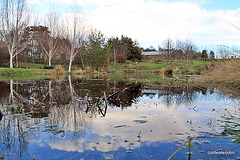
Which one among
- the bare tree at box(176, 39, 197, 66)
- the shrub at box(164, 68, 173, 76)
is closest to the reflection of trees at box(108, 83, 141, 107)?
the shrub at box(164, 68, 173, 76)

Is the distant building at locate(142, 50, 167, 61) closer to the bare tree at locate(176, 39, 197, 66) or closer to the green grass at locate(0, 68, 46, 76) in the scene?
the bare tree at locate(176, 39, 197, 66)

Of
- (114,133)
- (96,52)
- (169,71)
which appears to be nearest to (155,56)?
(169,71)

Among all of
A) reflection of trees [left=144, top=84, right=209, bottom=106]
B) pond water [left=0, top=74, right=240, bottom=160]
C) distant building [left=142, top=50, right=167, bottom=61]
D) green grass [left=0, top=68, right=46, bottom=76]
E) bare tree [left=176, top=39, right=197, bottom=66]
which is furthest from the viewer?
distant building [left=142, top=50, right=167, bottom=61]

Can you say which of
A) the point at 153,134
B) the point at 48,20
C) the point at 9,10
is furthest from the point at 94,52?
the point at 153,134

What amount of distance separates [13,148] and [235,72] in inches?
235

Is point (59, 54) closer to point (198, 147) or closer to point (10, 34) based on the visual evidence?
point (10, 34)

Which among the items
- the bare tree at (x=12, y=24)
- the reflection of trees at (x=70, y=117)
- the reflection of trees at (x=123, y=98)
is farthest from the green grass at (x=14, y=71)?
the reflection of trees at (x=70, y=117)

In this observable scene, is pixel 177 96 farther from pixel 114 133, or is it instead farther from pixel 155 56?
pixel 155 56

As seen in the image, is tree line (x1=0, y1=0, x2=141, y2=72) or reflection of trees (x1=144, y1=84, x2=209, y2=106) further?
tree line (x1=0, y1=0, x2=141, y2=72)

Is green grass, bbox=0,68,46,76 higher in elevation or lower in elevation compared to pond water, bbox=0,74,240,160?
higher

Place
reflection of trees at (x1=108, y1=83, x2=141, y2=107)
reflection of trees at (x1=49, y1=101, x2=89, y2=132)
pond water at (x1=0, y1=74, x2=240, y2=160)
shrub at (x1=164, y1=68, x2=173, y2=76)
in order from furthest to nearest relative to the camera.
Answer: shrub at (x1=164, y1=68, x2=173, y2=76) → reflection of trees at (x1=108, y1=83, x2=141, y2=107) → reflection of trees at (x1=49, y1=101, x2=89, y2=132) → pond water at (x1=0, y1=74, x2=240, y2=160)

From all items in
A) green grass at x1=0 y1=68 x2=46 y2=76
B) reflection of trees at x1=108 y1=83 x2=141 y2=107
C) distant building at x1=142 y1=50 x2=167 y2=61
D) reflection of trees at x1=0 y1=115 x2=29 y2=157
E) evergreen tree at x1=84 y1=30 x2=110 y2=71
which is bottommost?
reflection of trees at x1=0 y1=115 x2=29 y2=157

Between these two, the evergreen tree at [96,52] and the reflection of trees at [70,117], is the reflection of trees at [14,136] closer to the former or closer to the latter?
the reflection of trees at [70,117]

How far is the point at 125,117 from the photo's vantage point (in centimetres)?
388
